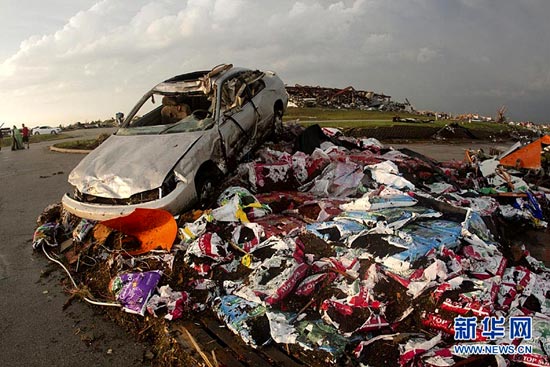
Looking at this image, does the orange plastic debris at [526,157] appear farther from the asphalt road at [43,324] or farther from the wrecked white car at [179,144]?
the asphalt road at [43,324]

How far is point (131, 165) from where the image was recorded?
494 cm

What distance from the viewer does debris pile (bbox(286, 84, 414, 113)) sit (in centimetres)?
2653

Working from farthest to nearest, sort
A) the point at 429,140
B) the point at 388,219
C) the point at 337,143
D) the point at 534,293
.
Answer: the point at 429,140
the point at 337,143
the point at 388,219
the point at 534,293

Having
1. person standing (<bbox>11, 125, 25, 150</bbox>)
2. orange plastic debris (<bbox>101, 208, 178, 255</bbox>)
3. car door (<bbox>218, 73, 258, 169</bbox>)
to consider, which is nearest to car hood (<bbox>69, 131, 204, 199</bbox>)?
orange plastic debris (<bbox>101, 208, 178, 255</bbox>)

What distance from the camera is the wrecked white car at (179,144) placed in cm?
470

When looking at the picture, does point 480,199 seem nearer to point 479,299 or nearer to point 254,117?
point 479,299

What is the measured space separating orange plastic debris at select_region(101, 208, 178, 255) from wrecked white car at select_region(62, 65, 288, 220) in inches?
6.2

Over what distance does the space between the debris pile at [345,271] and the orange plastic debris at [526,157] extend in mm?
2316

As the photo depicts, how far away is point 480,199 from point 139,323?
4.55m

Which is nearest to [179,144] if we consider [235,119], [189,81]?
[235,119]

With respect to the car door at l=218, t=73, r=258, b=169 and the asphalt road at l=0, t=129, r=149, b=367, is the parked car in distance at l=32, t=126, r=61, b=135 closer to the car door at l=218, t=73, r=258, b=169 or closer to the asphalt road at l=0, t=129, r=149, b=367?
the car door at l=218, t=73, r=258, b=169

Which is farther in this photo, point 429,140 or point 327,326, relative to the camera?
point 429,140

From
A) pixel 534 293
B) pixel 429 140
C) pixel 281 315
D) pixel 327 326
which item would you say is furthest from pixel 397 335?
pixel 429 140

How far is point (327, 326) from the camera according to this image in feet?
9.83
